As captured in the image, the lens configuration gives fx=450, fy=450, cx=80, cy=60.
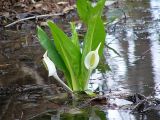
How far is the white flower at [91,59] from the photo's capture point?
2.78 meters

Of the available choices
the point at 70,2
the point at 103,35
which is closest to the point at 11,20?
the point at 70,2

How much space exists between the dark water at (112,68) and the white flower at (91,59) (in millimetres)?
219

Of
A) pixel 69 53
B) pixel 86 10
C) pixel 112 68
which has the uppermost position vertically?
pixel 86 10

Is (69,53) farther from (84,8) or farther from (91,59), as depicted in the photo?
(84,8)

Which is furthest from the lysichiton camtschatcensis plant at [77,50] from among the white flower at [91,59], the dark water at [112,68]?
the dark water at [112,68]

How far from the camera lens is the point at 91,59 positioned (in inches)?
110

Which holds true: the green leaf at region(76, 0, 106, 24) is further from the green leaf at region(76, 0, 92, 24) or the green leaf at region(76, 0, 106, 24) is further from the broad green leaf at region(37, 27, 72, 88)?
the broad green leaf at region(37, 27, 72, 88)

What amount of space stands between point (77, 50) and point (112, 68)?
0.76 meters

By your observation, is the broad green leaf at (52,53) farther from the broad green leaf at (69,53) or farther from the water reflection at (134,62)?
the water reflection at (134,62)

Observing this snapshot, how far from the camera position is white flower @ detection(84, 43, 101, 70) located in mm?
2775

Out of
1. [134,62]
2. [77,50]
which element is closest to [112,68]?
[134,62]

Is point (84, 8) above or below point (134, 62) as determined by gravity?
above

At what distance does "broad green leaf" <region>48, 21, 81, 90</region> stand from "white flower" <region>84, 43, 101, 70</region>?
0.42 ft

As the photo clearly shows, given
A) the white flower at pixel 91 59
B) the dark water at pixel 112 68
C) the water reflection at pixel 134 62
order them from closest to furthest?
the dark water at pixel 112 68 → the white flower at pixel 91 59 → the water reflection at pixel 134 62
